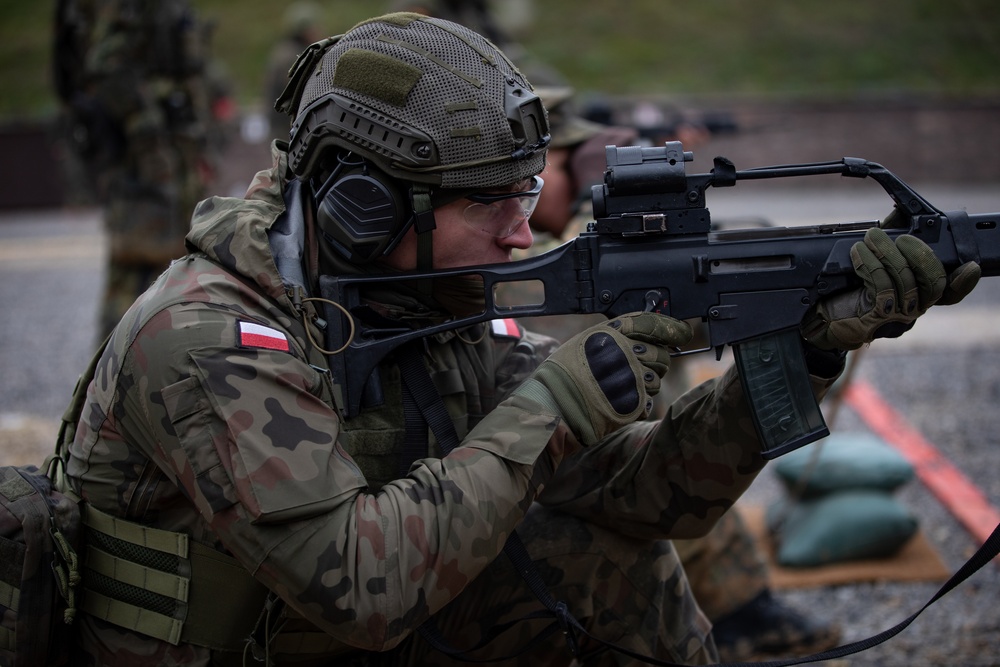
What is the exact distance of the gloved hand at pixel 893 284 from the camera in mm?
2164

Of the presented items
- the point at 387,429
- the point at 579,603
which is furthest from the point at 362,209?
the point at 579,603

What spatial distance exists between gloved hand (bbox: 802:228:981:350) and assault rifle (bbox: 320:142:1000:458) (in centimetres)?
5

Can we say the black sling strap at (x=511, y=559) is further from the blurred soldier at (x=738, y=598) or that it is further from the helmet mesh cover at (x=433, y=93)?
the blurred soldier at (x=738, y=598)

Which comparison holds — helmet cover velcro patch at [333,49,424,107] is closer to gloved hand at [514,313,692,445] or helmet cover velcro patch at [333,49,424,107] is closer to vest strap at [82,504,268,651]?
gloved hand at [514,313,692,445]

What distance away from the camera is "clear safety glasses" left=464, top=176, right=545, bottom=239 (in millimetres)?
2256

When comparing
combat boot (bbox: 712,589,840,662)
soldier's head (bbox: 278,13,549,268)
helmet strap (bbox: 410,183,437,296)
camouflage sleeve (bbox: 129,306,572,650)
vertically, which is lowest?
combat boot (bbox: 712,589,840,662)

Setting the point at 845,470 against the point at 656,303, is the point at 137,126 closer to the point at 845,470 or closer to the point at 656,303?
the point at 845,470

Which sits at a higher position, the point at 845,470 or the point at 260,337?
the point at 260,337

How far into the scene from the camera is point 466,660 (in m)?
2.37

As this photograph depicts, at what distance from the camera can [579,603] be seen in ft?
8.21

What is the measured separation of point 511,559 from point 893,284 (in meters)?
1.09

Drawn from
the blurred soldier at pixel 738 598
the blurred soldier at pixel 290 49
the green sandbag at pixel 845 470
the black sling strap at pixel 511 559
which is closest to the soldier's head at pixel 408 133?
the black sling strap at pixel 511 559

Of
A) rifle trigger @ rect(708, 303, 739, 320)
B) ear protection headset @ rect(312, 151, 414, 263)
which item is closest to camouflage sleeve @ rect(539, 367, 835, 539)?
rifle trigger @ rect(708, 303, 739, 320)

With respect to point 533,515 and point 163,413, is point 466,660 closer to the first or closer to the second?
point 533,515
